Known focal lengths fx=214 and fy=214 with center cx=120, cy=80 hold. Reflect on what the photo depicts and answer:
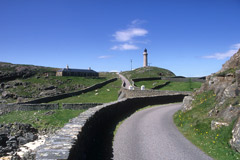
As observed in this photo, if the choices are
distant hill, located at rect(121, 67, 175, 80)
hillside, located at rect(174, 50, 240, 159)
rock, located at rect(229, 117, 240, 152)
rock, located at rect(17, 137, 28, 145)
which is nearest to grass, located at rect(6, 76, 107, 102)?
distant hill, located at rect(121, 67, 175, 80)

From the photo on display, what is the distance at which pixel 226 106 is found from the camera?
1277 centimetres

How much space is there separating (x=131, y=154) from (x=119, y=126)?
5.85 meters

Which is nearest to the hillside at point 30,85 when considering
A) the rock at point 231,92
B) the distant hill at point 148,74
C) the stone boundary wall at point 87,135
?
the distant hill at point 148,74

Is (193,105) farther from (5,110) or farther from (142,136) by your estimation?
(5,110)

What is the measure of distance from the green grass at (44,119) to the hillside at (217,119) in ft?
50.4

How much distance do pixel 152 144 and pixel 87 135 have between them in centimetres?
Answer: 357

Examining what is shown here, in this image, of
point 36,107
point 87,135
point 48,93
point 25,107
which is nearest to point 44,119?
point 36,107

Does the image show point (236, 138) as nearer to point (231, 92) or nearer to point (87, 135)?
point (231, 92)

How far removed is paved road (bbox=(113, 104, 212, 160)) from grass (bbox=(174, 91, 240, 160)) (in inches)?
18.3

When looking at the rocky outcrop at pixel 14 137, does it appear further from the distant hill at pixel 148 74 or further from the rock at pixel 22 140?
the distant hill at pixel 148 74

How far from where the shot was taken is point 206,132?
11844 mm

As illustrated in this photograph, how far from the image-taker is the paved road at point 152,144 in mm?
9391

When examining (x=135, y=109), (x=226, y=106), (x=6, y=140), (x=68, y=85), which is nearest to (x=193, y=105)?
(x=226, y=106)

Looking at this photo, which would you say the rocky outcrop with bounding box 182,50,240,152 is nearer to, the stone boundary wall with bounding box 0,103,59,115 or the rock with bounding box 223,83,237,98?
the rock with bounding box 223,83,237,98
